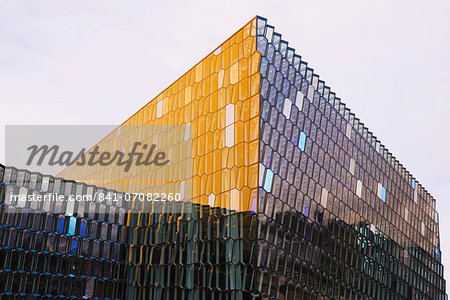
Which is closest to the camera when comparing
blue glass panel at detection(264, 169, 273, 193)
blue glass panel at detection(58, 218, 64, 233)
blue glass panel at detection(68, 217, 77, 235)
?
blue glass panel at detection(264, 169, 273, 193)

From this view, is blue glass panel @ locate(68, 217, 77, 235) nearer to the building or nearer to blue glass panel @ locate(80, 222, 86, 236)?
the building

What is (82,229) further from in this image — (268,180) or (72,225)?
(268,180)

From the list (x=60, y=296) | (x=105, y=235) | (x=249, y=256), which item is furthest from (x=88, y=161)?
(x=249, y=256)

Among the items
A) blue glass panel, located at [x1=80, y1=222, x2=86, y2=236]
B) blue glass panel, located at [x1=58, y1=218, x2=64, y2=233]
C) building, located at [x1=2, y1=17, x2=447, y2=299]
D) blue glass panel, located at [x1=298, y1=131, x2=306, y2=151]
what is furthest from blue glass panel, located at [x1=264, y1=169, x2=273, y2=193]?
blue glass panel, located at [x1=58, y1=218, x2=64, y2=233]

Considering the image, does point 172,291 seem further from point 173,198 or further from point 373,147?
point 373,147

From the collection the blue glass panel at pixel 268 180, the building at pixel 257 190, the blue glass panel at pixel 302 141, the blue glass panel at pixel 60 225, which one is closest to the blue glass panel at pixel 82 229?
the building at pixel 257 190

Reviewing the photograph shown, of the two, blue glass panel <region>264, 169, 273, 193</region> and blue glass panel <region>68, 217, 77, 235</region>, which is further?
blue glass panel <region>68, 217, 77, 235</region>

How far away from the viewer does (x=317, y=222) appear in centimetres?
2484

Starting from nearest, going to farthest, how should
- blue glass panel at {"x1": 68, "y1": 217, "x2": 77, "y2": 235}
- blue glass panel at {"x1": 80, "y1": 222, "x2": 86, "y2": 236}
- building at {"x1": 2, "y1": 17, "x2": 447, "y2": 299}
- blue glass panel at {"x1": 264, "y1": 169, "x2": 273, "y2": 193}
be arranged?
building at {"x1": 2, "y1": 17, "x2": 447, "y2": 299} < blue glass panel at {"x1": 264, "y1": 169, "x2": 273, "y2": 193} < blue glass panel at {"x1": 68, "y1": 217, "x2": 77, "y2": 235} < blue glass panel at {"x1": 80, "y1": 222, "x2": 86, "y2": 236}

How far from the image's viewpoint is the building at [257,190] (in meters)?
21.1

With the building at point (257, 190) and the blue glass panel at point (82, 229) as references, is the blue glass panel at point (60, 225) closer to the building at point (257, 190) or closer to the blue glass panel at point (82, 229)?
the building at point (257, 190)

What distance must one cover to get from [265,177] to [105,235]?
32.5 ft

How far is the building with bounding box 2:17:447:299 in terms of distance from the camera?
21094 millimetres

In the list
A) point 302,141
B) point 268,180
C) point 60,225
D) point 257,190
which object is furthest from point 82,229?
point 302,141
